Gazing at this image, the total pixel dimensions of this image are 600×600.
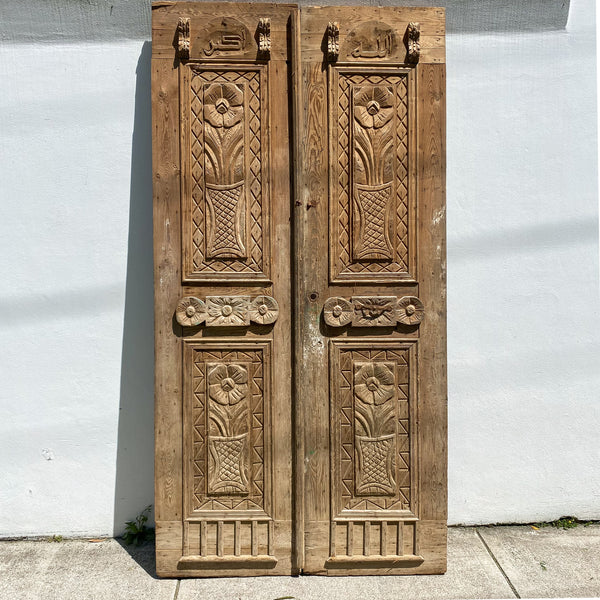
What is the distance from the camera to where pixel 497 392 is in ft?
9.78

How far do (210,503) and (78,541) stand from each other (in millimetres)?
847

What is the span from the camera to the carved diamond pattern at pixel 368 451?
269 cm

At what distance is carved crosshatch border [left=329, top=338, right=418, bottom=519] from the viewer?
8.80ft

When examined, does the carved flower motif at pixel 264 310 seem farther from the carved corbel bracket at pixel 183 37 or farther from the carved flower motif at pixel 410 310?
the carved corbel bracket at pixel 183 37

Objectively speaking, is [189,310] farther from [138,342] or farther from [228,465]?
[228,465]

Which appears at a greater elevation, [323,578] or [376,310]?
[376,310]

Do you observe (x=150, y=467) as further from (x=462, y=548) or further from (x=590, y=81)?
(x=590, y=81)

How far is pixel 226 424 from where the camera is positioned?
268 cm

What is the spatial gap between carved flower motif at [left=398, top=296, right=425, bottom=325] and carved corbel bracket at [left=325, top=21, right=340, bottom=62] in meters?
1.18

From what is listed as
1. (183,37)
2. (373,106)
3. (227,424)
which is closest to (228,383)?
(227,424)

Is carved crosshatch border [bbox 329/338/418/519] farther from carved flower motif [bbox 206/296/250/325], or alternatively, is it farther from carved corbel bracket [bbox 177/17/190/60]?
carved corbel bracket [bbox 177/17/190/60]

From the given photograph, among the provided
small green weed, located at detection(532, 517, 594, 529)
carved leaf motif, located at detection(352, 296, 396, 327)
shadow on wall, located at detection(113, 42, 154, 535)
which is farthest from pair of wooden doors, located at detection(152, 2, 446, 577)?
small green weed, located at detection(532, 517, 594, 529)

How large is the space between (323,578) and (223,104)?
2.30m

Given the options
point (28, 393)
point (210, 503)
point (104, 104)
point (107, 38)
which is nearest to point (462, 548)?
point (210, 503)
